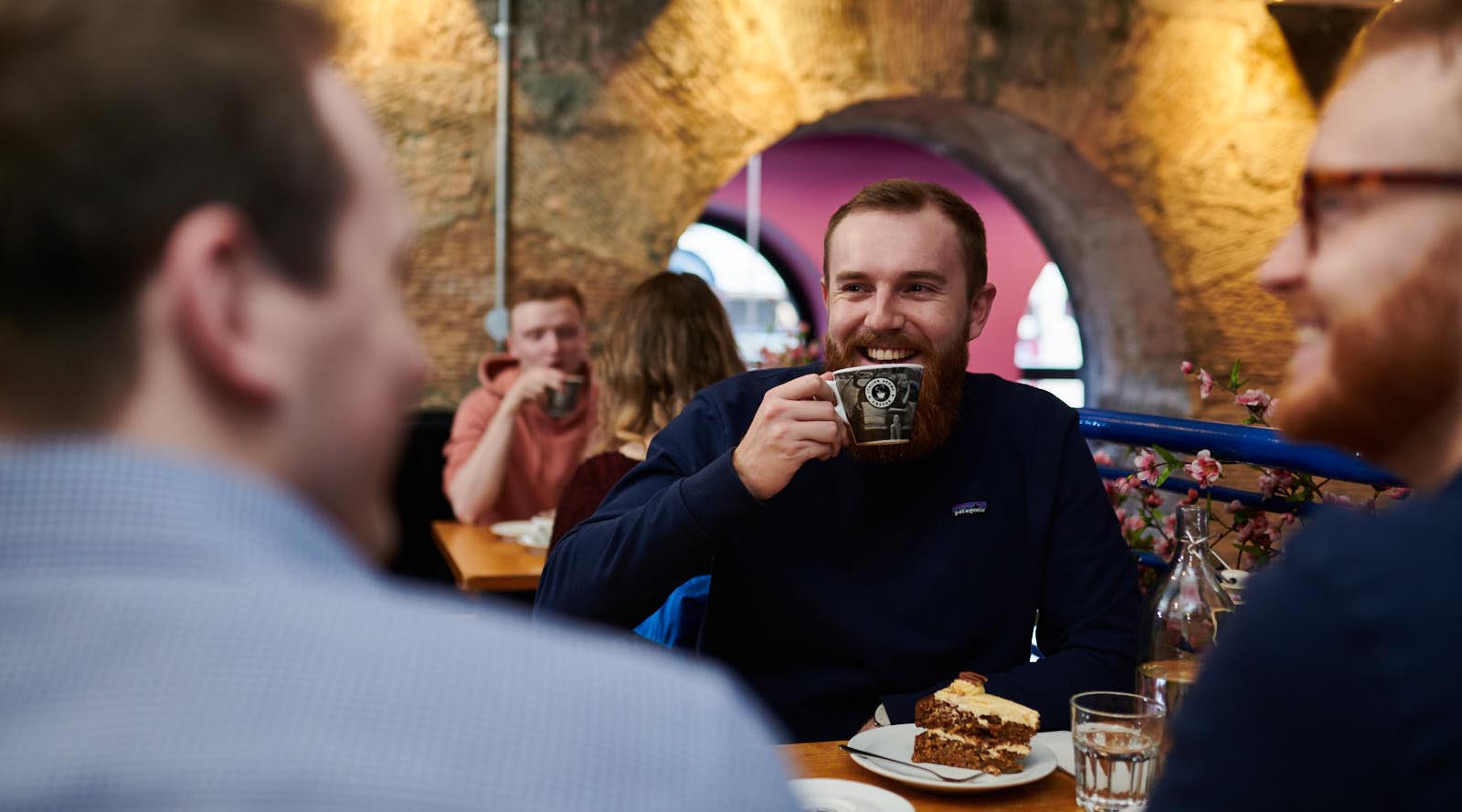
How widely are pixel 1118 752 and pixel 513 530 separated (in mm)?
2651

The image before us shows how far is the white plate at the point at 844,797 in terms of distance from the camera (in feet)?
3.84

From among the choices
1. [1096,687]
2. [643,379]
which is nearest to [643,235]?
[643,379]

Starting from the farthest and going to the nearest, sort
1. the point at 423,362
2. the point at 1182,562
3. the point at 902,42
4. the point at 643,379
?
the point at 902,42 < the point at 643,379 < the point at 1182,562 < the point at 423,362

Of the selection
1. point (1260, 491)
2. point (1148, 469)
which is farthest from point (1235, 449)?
point (1148, 469)

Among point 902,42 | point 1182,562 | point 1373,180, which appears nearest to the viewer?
point 1373,180

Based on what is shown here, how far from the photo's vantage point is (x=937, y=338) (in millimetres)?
2000

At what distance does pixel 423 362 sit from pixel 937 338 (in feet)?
4.96

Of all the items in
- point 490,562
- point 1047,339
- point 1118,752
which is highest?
point 1047,339

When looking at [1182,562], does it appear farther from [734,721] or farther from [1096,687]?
[734,721]

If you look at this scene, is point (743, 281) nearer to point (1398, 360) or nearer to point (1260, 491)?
point (1260, 491)

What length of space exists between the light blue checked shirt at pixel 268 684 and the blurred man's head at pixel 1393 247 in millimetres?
484

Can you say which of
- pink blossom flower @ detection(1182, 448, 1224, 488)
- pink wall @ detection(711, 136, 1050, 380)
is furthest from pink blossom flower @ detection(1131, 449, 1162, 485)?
pink wall @ detection(711, 136, 1050, 380)

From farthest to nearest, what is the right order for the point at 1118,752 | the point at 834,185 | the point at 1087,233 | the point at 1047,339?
the point at 1047,339 → the point at 834,185 → the point at 1087,233 → the point at 1118,752

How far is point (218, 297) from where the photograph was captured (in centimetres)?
48
